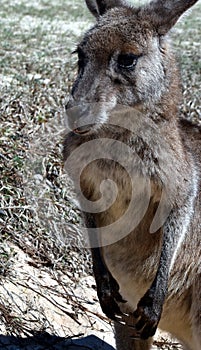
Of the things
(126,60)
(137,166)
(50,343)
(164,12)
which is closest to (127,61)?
(126,60)

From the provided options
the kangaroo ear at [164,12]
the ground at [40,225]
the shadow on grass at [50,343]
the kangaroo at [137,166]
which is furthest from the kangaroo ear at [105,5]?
the shadow on grass at [50,343]

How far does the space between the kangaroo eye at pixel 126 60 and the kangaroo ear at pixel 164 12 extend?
29 centimetres

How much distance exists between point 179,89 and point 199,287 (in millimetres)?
1046

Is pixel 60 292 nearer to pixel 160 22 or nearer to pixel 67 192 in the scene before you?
pixel 67 192

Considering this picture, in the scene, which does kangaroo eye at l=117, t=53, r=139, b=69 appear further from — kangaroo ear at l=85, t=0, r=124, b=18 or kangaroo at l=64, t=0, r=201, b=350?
kangaroo ear at l=85, t=0, r=124, b=18

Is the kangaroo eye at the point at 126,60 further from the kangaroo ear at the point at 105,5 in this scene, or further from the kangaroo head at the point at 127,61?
the kangaroo ear at the point at 105,5

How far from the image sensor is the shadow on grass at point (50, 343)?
4.38 m

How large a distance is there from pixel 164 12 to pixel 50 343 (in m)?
1.97

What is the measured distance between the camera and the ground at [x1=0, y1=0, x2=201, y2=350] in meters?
4.63

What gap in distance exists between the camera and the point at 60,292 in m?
4.92

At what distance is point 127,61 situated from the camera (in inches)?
146

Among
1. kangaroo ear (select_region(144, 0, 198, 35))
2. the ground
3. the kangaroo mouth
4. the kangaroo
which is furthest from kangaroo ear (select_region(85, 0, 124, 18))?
the kangaroo mouth

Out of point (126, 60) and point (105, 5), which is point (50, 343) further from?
point (105, 5)

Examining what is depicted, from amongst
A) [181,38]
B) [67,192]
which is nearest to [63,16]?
[181,38]
